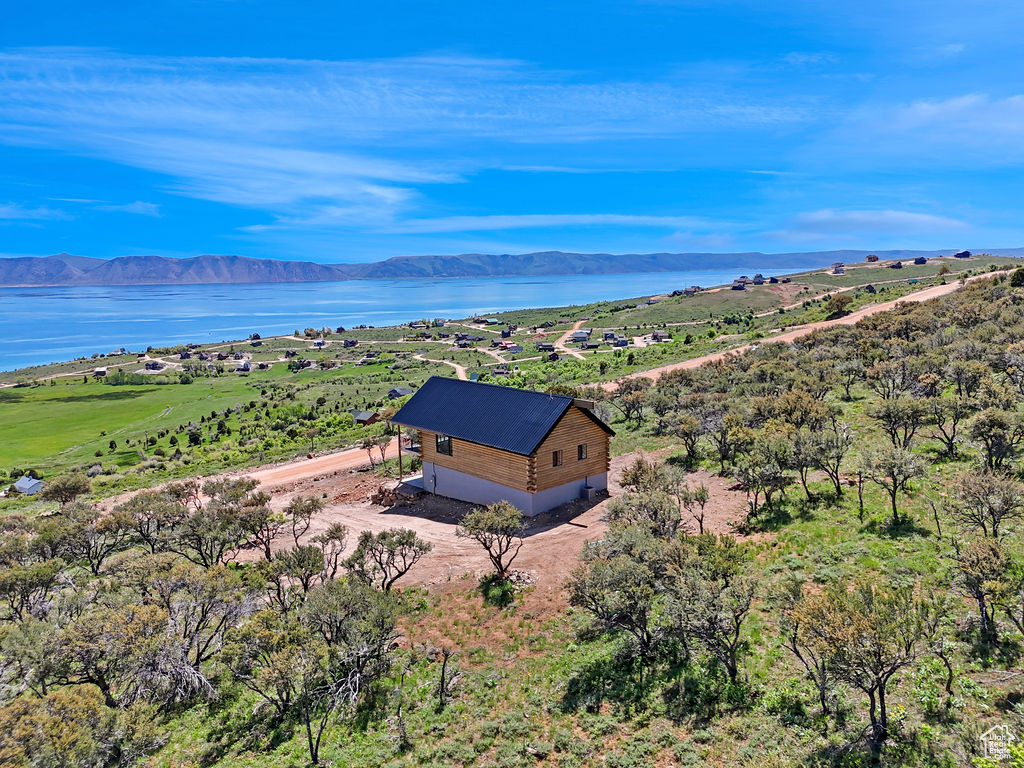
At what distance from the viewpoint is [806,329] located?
6619 cm

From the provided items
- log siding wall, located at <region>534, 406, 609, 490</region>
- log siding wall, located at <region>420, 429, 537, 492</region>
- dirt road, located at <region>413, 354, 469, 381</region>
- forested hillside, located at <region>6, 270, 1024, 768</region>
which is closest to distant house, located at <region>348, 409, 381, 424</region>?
dirt road, located at <region>413, 354, 469, 381</region>

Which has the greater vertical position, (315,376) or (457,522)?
(315,376)

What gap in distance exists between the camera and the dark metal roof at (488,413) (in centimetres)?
2572

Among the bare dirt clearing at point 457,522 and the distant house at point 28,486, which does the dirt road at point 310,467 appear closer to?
the bare dirt clearing at point 457,522

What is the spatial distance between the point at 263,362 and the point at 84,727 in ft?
412

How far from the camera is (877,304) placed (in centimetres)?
7156

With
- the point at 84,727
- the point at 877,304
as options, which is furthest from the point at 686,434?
the point at 877,304

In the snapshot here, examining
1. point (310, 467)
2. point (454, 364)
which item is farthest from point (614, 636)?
point (454, 364)

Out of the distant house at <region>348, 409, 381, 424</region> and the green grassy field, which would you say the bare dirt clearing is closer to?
the green grassy field

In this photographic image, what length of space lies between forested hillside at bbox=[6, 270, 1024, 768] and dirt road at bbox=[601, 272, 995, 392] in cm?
3283

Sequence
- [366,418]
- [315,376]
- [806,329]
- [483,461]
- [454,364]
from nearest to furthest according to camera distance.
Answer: [483,461]
[366,418]
[806,329]
[454,364]
[315,376]

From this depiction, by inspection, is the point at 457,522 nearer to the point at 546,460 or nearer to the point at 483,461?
the point at 483,461

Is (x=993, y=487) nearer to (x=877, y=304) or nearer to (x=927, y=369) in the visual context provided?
(x=927, y=369)

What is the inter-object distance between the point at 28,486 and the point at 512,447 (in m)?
42.4
